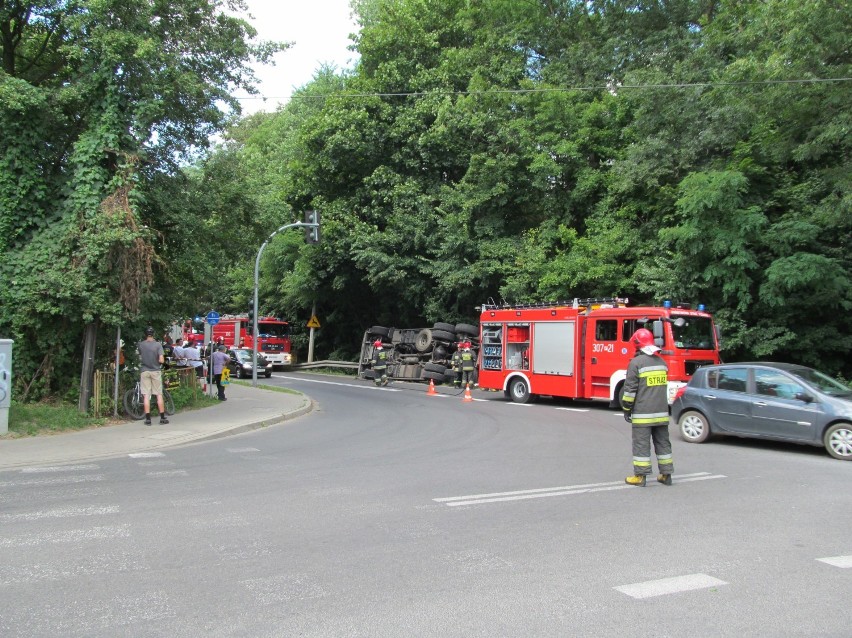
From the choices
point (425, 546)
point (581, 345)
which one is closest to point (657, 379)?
point (425, 546)

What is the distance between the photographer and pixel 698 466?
9.55 m

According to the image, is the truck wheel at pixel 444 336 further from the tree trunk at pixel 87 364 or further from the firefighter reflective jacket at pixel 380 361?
the tree trunk at pixel 87 364

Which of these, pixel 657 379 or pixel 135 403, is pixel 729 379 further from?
pixel 135 403

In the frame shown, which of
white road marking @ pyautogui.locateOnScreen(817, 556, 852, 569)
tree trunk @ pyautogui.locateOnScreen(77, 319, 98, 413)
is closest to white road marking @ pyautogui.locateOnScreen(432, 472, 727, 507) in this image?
white road marking @ pyautogui.locateOnScreen(817, 556, 852, 569)

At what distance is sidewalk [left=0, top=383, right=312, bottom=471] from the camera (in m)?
10.4

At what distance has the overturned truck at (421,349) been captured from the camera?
26.6 meters

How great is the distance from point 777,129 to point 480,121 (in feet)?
36.4

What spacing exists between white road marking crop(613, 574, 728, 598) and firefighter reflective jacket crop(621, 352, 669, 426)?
130 inches

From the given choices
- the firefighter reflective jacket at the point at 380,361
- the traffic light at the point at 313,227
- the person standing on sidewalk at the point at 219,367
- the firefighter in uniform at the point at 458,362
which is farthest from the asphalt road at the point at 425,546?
the firefighter reflective jacket at the point at 380,361

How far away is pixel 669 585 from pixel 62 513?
576 cm

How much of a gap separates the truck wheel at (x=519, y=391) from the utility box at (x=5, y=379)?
12.9m

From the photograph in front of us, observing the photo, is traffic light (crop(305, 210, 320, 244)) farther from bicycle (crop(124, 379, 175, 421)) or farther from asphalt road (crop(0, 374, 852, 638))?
asphalt road (crop(0, 374, 852, 638))

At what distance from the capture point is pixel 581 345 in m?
17.9

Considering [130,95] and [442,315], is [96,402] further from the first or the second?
[442,315]
